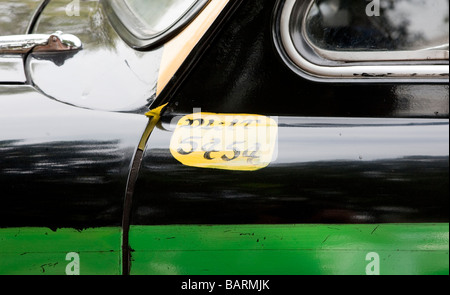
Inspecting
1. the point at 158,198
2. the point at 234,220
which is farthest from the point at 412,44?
the point at 158,198

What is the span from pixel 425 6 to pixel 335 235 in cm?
67

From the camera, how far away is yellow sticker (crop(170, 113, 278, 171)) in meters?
1.31

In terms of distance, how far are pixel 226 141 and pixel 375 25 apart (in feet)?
1.70

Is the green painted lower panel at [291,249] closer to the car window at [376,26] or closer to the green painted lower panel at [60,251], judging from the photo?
the green painted lower panel at [60,251]

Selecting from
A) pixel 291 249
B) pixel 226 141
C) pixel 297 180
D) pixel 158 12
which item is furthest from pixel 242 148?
pixel 158 12

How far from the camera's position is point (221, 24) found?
141cm

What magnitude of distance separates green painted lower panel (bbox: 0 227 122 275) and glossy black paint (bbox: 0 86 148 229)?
23 millimetres

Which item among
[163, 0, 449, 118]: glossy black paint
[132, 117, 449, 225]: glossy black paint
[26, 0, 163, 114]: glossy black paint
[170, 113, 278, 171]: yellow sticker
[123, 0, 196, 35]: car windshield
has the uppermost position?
[123, 0, 196, 35]: car windshield

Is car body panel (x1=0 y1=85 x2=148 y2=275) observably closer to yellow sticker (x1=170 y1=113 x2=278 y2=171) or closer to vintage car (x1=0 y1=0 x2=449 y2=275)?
vintage car (x1=0 y1=0 x2=449 y2=275)

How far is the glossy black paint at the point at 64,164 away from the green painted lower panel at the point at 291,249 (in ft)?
0.39

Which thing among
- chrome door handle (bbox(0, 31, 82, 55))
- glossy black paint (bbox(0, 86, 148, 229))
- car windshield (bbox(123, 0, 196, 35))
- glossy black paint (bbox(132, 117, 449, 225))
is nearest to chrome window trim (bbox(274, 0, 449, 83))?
glossy black paint (bbox(132, 117, 449, 225))

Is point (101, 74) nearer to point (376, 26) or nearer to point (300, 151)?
point (300, 151)

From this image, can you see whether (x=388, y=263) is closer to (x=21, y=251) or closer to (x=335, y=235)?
(x=335, y=235)

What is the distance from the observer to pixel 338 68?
1402mm
